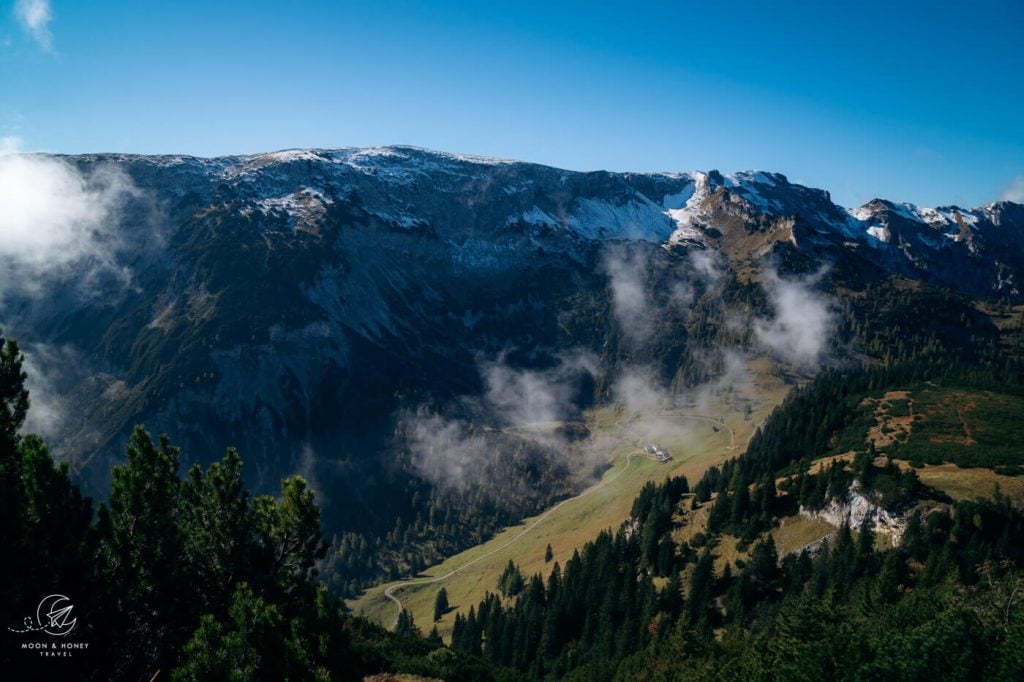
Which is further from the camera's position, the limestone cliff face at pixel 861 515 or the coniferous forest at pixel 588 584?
the limestone cliff face at pixel 861 515

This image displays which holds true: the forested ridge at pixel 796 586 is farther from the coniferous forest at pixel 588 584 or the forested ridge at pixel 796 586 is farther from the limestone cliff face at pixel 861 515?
the limestone cliff face at pixel 861 515

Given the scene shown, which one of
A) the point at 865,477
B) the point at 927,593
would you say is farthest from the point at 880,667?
the point at 865,477

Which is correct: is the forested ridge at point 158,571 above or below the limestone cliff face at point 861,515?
above

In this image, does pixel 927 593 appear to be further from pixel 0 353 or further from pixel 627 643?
pixel 0 353

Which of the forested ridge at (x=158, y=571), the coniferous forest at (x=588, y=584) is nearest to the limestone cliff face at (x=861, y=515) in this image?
the coniferous forest at (x=588, y=584)

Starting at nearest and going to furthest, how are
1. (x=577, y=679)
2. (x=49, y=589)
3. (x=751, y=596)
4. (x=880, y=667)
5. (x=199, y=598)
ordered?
(x=49, y=589) < (x=199, y=598) < (x=880, y=667) < (x=577, y=679) < (x=751, y=596)

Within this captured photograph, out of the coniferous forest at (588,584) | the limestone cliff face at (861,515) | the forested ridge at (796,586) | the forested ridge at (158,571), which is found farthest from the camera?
the limestone cliff face at (861,515)

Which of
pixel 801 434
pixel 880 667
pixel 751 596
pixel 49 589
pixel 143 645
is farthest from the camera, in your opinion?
pixel 801 434

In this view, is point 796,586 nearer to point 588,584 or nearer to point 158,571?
point 588,584

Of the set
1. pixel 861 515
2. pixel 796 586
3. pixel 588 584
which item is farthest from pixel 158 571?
pixel 588 584

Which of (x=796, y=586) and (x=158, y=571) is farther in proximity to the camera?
(x=796, y=586)

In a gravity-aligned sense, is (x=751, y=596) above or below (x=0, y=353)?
below

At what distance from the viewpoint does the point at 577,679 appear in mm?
90500

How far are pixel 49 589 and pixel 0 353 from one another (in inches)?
453
